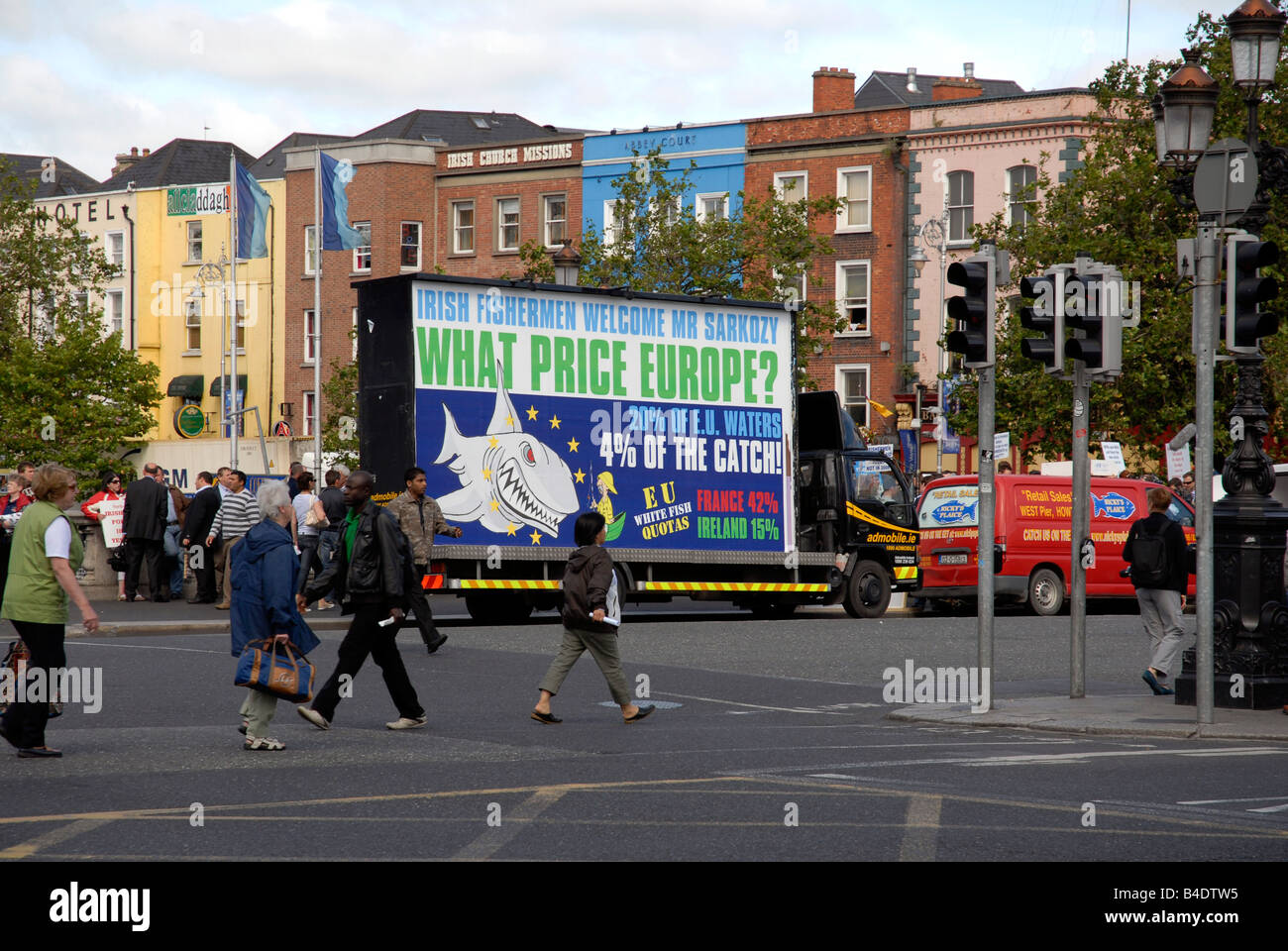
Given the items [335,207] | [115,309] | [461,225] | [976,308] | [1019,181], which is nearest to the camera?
[976,308]

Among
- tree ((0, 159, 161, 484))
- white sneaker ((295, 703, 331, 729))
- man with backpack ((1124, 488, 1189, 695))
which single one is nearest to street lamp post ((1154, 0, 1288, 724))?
man with backpack ((1124, 488, 1189, 695))

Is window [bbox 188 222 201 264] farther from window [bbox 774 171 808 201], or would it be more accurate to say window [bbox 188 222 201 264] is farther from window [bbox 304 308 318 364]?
window [bbox 774 171 808 201]

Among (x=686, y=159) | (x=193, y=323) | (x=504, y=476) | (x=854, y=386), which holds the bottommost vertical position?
(x=504, y=476)

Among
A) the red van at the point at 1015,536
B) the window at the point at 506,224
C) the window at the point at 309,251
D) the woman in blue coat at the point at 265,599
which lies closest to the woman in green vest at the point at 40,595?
the woman in blue coat at the point at 265,599

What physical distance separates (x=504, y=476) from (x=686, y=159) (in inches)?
1315

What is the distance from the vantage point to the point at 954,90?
56.9 m

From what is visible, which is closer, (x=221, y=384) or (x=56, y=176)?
(x=221, y=384)

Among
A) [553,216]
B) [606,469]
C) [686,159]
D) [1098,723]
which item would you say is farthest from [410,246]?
[1098,723]

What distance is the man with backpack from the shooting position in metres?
15.8

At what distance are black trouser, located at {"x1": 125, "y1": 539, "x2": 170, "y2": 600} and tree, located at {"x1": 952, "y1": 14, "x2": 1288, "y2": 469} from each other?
19441 millimetres

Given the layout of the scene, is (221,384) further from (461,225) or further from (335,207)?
(335,207)

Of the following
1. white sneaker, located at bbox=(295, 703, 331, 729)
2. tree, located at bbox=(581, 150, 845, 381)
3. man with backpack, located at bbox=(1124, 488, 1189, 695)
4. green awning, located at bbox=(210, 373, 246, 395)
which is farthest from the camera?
green awning, located at bbox=(210, 373, 246, 395)

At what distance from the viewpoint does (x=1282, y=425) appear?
42.3 meters
